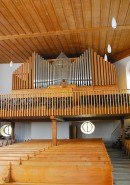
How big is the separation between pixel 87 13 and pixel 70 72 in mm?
3885

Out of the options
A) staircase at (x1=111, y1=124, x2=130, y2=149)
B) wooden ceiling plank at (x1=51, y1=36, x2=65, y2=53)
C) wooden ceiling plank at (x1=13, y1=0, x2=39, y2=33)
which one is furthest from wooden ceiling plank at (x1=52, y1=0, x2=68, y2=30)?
staircase at (x1=111, y1=124, x2=130, y2=149)

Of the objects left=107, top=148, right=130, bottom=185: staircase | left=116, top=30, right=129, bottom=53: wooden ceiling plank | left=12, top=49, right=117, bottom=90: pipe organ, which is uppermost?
left=116, top=30, right=129, bottom=53: wooden ceiling plank

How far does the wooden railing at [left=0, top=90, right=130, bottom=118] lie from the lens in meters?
9.24

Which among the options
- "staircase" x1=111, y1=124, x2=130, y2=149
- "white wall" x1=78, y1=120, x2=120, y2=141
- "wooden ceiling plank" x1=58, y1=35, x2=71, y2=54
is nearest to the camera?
"wooden ceiling plank" x1=58, y1=35, x2=71, y2=54

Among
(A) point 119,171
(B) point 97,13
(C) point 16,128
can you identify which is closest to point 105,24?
(B) point 97,13

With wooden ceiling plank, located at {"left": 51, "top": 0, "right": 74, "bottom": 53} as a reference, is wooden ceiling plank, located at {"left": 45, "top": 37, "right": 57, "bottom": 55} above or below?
below

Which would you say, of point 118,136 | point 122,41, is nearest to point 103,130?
point 118,136

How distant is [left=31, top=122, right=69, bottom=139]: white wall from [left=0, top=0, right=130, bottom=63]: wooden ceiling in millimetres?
4130

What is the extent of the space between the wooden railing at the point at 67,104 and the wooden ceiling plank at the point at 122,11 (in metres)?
3.00

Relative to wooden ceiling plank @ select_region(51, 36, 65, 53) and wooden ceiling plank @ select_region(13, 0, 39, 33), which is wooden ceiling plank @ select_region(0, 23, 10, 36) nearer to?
wooden ceiling plank @ select_region(13, 0, 39, 33)

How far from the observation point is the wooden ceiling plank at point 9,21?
25.6 feet

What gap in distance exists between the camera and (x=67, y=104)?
944 centimetres

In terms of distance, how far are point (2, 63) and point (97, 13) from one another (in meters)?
7.89

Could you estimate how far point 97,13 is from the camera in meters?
8.07
